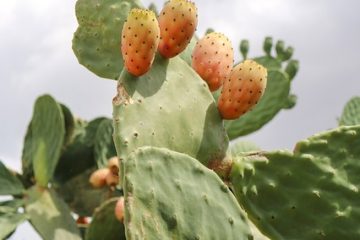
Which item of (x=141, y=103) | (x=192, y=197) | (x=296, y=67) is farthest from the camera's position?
(x=296, y=67)

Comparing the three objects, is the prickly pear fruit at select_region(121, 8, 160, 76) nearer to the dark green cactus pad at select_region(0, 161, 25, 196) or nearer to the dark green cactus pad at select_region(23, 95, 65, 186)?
the dark green cactus pad at select_region(23, 95, 65, 186)

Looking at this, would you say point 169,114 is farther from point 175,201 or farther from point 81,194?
point 81,194

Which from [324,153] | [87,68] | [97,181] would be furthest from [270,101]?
[324,153]

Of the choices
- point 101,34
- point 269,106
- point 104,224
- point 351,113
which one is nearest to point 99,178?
point 104,224

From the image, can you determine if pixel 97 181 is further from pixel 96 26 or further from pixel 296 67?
pixel 96 26

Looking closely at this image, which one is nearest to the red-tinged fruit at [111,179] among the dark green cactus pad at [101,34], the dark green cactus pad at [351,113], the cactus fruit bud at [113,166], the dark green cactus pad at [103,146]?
the cactus fruit bud at [113,166]
